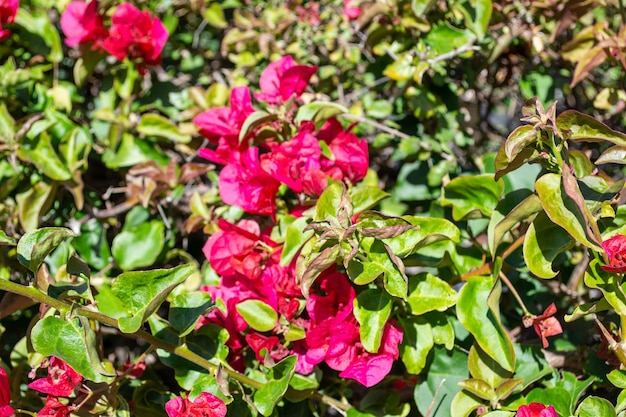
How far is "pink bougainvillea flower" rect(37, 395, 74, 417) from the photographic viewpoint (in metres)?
0.86

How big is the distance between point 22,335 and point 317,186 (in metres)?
0.64

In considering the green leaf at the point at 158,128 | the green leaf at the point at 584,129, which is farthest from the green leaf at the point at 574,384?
the green leaf at the point at 158,128

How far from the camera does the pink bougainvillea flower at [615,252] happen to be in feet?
2.65

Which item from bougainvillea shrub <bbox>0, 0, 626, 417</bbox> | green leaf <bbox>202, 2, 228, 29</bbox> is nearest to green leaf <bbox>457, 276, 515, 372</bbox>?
bougainvillea shrub <bbox>0, 0, 626, 417</bbox>

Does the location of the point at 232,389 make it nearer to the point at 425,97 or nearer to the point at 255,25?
the point at 425,97

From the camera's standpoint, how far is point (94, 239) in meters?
1.34

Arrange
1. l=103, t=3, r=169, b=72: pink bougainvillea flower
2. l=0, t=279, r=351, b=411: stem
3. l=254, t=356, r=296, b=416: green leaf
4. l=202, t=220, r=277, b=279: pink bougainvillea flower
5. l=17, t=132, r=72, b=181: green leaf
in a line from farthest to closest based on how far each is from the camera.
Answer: l=103, t=3, r=169, b=72: pink bougainvillea flower → l=17, t=132, r=72, b=181: green leaf → l=202, t=220, r=277, b=279: pink bougainvillea flower → l=254, t=356, r=296, b=416: green leaf → l=0, t=279, r=351, b=411: stem

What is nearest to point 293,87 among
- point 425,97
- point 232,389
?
point 425,97

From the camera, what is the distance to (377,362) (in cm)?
92

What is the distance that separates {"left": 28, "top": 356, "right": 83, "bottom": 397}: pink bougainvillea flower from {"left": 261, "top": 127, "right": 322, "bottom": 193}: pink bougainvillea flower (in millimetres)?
388

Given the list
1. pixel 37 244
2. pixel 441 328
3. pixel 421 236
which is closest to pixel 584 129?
pixel 421 236

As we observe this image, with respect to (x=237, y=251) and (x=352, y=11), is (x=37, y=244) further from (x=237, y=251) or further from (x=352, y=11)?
(x=352, y=11)

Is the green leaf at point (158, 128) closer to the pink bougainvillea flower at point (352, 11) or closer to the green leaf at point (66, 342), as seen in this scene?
the pink bougainvillea flower at point (352, 11)

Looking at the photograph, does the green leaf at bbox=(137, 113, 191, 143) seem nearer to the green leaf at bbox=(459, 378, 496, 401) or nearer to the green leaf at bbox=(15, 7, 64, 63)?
the green leaf at bbox=(15, 7, 64, 63)
